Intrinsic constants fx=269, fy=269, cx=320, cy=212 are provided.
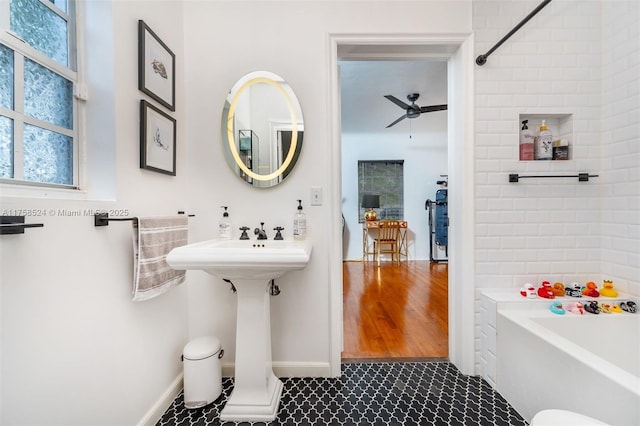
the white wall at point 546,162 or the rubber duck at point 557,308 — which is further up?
the white wall at point 546,162

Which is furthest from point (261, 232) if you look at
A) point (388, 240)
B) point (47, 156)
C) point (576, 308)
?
point (388, 240)

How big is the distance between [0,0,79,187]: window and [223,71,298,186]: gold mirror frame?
A: 2.37 ft

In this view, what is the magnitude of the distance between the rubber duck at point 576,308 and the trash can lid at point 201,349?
1.94 m

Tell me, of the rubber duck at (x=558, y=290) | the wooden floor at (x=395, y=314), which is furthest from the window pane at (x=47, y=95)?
the rubber duck at (x=558, y=290)

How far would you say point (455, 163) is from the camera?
172 cm

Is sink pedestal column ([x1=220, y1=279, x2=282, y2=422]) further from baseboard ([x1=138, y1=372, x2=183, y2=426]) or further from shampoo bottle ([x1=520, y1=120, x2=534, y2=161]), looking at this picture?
shampoo bottle ([x1=520, y1=120, x2=534, y2=161])

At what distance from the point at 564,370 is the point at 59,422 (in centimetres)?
186

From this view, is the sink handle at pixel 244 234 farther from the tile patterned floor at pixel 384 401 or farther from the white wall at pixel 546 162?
the white wall at pixel 546 162

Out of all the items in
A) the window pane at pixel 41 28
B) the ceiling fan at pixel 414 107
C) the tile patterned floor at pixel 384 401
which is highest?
the ceiling fan at pixel 414 107

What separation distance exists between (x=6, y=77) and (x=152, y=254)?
739 mm

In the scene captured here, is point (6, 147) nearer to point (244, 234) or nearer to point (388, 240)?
point (244, 234)

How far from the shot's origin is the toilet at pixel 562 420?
2.44ft

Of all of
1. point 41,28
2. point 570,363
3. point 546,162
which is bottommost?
point 570,363

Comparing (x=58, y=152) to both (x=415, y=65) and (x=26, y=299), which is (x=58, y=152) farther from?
(x=415, y=65)
